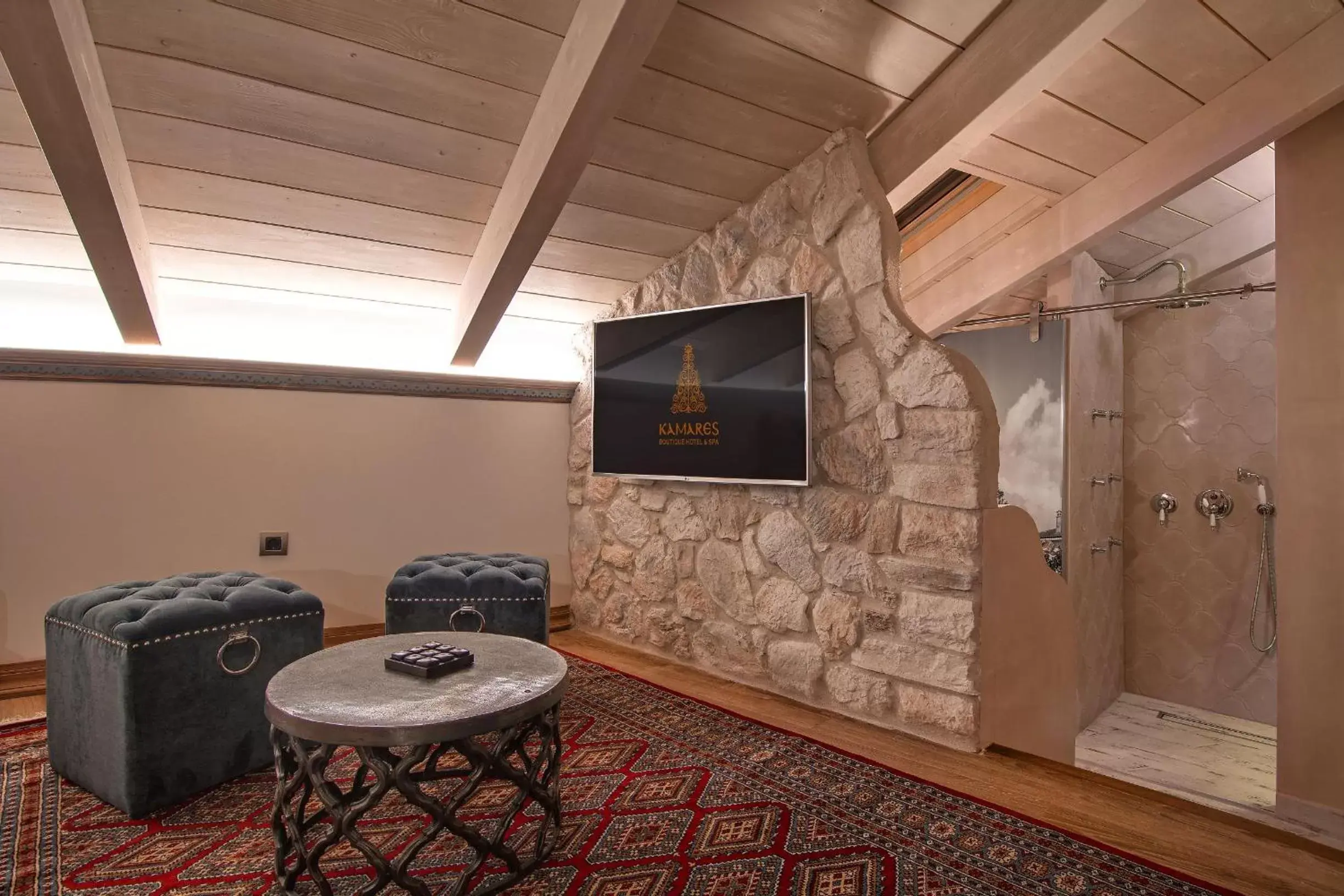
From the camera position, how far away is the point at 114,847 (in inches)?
65.7

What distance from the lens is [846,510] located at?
2557 mm

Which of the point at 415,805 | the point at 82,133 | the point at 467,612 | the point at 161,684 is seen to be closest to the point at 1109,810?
the point at 415,805

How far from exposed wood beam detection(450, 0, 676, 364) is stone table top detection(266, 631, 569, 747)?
4.62 feet

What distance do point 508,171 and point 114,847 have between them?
2.14 metres

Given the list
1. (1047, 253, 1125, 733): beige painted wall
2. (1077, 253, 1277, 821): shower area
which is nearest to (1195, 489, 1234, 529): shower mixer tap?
(1077, 253, 1277, 821): shower area

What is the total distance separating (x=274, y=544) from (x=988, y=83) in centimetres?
311

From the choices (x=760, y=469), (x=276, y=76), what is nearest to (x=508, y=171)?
(x=276, y=76)

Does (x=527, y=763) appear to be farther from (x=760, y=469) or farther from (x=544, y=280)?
(x=544, y=280)

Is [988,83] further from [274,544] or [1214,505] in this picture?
[274,544]

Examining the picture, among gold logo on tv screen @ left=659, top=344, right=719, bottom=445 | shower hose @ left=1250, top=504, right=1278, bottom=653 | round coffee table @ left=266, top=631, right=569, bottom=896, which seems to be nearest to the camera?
round coffee table @ left=266, top=631, right=569, bottom=896

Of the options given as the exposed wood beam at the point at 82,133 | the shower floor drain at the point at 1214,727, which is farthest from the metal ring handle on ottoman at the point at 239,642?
the shower floor drain at the point at 1214,727

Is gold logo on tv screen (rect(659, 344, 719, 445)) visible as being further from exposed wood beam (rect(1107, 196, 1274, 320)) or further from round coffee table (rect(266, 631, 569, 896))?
exposed wood beam (rect(1107, 196, 1274, 320))

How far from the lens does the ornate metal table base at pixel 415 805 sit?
1.37 m

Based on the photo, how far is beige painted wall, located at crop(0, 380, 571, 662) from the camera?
269 cm
